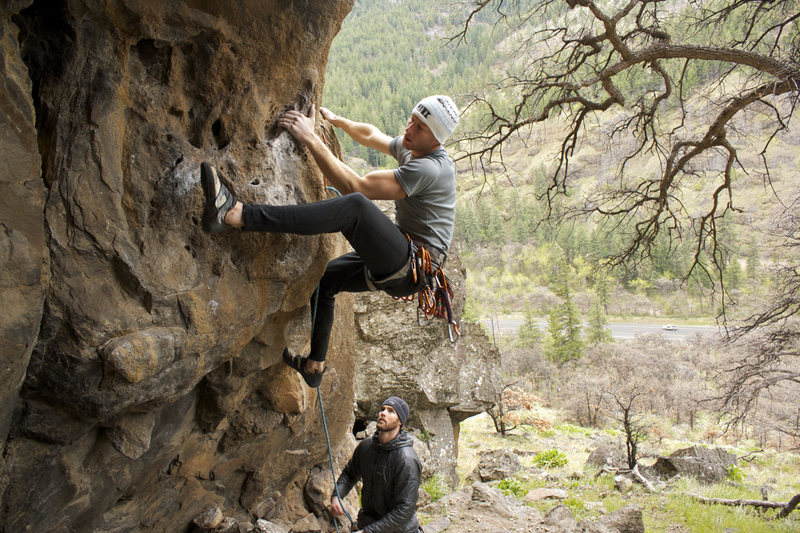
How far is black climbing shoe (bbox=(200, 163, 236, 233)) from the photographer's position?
3.14 m

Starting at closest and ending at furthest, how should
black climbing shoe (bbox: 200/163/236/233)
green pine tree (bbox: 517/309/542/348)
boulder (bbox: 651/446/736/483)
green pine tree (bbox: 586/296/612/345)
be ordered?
1. black climbing shoe (bbox: 200/163/236/233)
2. boulder (bbox: 651/446/736/483)
3. green pine tree (bbox: 517/309/542/348)
4. green pine tree (bbox: 586/296/612/345)

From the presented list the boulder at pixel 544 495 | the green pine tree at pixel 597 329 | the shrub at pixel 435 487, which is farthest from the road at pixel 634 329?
the shrub at pixel 435 487

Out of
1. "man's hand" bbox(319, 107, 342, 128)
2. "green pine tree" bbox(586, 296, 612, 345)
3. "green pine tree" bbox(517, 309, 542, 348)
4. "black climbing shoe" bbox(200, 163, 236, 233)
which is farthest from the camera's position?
"green pine tree" bbox(586, 296, 612, 345)

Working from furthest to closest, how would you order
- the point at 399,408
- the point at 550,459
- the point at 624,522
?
the point at 550,459
the point at 624,522
the point at 399,408

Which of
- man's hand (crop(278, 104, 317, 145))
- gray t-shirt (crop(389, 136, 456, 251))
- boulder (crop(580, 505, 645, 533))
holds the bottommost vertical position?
boulder (crop(580, 505, 645, 533))

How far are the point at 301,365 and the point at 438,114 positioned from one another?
2.31 meters

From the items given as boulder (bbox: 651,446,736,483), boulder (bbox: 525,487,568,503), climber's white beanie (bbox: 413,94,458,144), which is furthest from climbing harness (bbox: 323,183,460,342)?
boulder (bbox: 651,446,736,483)

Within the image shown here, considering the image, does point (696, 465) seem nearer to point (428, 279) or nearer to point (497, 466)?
point (497, 466)

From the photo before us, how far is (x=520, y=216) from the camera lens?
2744 inches

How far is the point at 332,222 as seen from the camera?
3.45 meters

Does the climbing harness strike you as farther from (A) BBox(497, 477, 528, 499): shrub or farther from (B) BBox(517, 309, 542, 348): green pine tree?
(B) BBox(517, 309, 542, 348): green pine tree

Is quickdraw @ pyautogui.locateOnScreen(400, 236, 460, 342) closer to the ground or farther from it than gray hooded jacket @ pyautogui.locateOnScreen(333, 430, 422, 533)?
farther from it

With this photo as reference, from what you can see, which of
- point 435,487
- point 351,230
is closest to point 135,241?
point 351,230

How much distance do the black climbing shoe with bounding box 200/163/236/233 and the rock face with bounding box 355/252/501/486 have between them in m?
6.63
